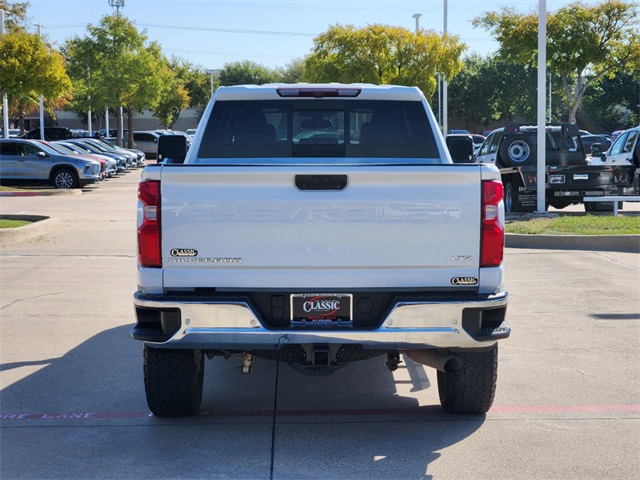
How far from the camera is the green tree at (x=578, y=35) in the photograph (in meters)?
34.1

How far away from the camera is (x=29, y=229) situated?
653 inches

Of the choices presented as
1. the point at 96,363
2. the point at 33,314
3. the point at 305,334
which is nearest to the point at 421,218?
the point at 305,334

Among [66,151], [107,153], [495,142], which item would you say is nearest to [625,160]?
[495,142]

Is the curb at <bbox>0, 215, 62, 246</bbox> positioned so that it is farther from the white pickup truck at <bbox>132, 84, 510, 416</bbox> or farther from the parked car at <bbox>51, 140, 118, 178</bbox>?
the parked car at <bbox>51, 140, 118, 178</bbox>

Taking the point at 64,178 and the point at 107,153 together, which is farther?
the point at 107,153

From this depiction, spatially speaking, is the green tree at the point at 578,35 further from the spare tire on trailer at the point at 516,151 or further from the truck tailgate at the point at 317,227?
the truck tailgate at the point at 317,227

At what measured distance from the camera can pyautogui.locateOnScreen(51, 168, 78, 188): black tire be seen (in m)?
29.7

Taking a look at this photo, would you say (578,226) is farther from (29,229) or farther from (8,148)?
(8,148)

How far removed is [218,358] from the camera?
26.3 ft

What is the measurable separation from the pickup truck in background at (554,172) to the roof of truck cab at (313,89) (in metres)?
12.6

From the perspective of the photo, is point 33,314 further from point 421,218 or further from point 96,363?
point 421,218

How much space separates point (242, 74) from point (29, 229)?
9030cm

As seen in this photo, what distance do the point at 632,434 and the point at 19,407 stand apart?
13.1ft

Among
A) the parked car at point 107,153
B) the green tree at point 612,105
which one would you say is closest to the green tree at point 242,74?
the green tree at point 612,105
